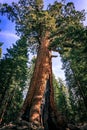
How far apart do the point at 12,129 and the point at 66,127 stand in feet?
11.3

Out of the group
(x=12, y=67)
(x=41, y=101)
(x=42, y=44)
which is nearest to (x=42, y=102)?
(x=41, y=101)

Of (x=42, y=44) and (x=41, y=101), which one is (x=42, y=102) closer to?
(x=41, y=101)

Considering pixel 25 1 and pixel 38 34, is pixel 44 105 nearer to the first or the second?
pixel 38 34

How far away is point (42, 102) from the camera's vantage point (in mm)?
11836

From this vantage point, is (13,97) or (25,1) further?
(13,97)

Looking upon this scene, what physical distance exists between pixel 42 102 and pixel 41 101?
16cm

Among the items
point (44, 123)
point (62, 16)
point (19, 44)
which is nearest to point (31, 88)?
point (44, 123)

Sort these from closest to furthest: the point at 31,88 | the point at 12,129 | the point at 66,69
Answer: the point at 12,129, the point at 31,88, the point at 66,69

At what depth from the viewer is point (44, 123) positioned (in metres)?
11.4

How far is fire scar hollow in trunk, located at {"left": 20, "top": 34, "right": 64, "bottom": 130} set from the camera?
11.0 m

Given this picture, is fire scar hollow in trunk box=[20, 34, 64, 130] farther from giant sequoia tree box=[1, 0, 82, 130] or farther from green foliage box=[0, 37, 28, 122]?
green foliage box=[0, 37, 28, 122]

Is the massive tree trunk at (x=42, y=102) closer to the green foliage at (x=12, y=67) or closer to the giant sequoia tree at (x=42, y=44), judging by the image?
the giant sequoia tree at (x=42, y=44)

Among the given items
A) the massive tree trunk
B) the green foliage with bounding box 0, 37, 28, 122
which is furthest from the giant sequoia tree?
the green foliage with bounding box 0, 37, 28, 122

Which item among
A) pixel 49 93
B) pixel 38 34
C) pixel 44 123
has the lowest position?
pixel 44 123
